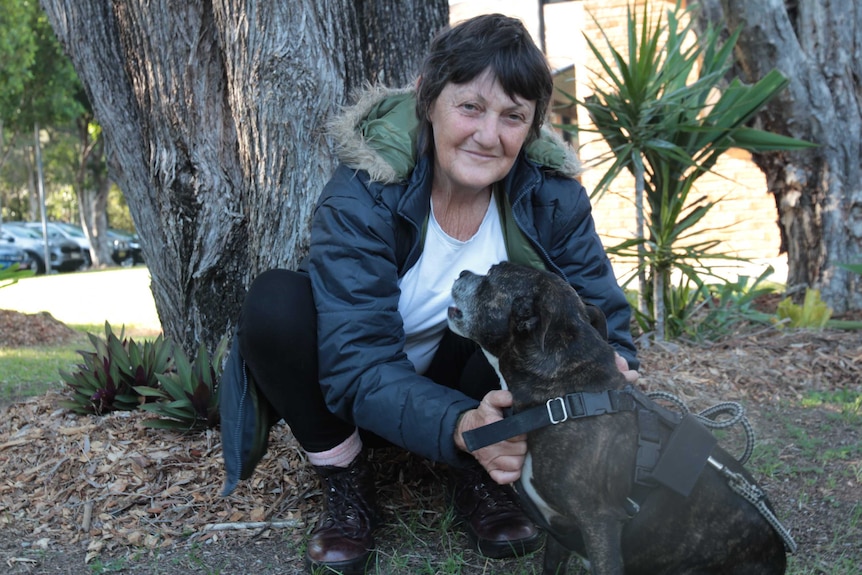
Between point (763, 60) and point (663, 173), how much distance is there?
8.03 ft

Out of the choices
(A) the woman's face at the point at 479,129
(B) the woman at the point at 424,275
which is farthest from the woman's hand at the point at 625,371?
(A) the woman's face at the point at 479,129

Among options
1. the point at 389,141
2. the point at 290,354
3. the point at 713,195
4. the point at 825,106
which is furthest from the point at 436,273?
the point at 713,195

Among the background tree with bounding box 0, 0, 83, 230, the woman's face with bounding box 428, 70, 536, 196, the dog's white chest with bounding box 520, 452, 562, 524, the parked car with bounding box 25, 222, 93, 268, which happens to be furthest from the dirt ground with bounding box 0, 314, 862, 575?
the parked car with bounding box 25, 222, 93, 268

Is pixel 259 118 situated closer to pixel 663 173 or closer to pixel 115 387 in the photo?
pixel 115 387

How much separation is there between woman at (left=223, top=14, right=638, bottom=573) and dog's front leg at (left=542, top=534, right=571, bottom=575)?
0.25m

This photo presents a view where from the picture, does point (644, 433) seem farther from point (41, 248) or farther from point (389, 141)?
point (41, 248)

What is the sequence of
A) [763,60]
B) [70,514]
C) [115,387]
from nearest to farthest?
[70,514] < [115,387] < [763,60]

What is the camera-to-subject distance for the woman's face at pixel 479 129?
2.97 metres

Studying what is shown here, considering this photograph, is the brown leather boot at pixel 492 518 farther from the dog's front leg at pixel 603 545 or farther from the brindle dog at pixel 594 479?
the dog's front leg at pixel 603 545

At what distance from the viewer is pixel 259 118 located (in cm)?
375

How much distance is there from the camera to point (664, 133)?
18.5 ft

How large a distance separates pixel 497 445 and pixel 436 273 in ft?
2.84

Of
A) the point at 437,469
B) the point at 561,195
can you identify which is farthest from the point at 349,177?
the point at 437,469

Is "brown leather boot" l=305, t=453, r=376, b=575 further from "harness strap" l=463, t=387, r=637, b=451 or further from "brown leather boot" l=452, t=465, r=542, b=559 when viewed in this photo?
"harness strap" l=463, t=387, r=637, b=451
